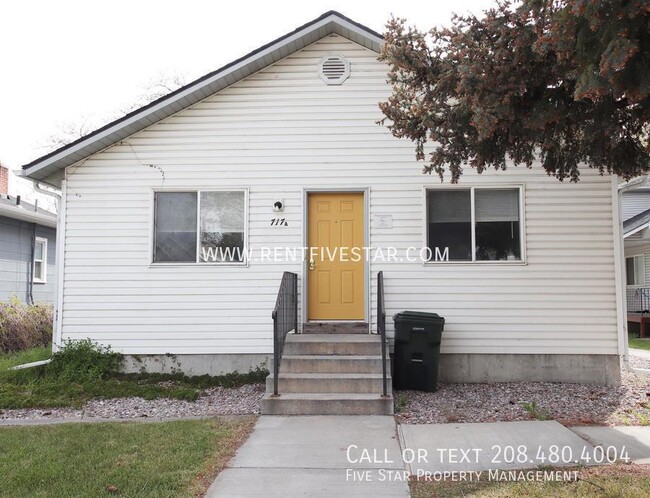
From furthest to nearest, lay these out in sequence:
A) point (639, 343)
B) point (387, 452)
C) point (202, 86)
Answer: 1. point (639, 343)
2. point (202, 86)
3. point (387, 452)

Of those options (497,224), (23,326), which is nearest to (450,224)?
(497,224)

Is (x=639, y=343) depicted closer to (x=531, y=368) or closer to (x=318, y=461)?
(x=531, y=368)

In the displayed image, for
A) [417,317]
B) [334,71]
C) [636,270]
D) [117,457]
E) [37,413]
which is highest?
[334,71]

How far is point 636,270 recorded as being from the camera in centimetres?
2064

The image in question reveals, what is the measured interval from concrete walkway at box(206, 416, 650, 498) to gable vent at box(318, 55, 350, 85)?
213 inches

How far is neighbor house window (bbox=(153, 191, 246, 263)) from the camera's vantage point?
8750mm

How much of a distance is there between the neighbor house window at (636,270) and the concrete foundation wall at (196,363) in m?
17.4

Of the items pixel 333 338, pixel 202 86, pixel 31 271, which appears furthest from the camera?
pixel 31 271

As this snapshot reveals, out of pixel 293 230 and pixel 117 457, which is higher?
pixel 293 230

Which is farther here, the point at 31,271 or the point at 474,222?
the point at 31,271

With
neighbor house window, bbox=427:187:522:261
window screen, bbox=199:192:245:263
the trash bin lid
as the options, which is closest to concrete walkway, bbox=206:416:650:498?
the trash bin lid

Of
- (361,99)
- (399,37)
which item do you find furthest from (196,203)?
(399,37)

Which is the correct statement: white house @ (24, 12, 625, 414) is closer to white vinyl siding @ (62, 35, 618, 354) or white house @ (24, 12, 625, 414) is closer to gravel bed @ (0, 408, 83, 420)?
white vinyl siding @ (62, 35, 618, 354)

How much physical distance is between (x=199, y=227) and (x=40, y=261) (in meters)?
10.3
